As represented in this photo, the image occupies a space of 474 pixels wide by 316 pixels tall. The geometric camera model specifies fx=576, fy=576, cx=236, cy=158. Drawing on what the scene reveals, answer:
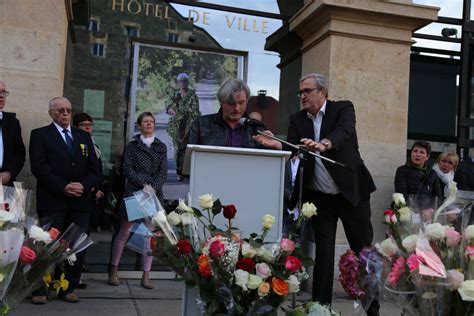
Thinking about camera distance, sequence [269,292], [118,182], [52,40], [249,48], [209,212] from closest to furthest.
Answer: [269,292]
[209,212]
[52,40]
[118,182]
[249,48]

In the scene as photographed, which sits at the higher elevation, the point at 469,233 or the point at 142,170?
the point at 142,170

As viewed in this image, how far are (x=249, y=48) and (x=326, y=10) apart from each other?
55.7 inches

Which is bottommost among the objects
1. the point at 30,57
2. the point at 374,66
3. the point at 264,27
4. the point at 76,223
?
the point at 76,223

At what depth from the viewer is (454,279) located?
7.08ft

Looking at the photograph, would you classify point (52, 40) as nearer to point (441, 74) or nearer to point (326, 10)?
point (326, 10)

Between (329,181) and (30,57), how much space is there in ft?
10.7

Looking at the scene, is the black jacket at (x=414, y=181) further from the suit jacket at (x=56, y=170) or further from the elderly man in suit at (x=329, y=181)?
the suit jacket at (x=56, y=170)

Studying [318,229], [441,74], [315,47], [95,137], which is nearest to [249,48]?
[315,47]

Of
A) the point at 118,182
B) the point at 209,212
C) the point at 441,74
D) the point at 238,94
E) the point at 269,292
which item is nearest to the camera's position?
the point at 269,292

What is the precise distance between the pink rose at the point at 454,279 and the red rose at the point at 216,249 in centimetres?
105

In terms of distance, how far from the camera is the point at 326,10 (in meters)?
6.58

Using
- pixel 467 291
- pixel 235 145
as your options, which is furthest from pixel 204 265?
pixel 235 145

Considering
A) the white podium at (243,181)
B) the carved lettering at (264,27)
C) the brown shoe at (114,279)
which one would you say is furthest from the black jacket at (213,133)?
the carved lettering at (264,27)

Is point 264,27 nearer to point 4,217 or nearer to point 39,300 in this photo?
point 39,300
